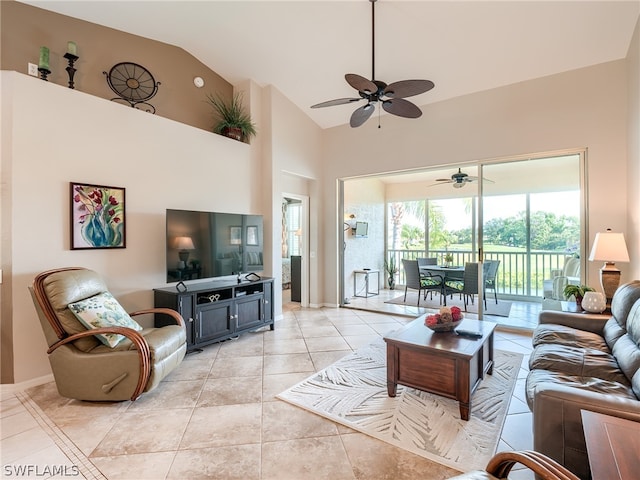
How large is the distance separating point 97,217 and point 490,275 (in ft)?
18.4

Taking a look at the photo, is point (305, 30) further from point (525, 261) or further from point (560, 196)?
point (525, 261)

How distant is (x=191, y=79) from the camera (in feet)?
15.2

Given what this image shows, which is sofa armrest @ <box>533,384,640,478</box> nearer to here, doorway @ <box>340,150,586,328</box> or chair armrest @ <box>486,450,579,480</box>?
chair armrest @ <box>486,450,579,480</box>

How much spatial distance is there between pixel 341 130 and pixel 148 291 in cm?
423

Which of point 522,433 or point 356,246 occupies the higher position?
point 356,246

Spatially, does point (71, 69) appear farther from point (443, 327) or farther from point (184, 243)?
point (443, 327)

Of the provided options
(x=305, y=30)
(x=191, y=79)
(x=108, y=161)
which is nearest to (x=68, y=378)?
(x=108, y=161)

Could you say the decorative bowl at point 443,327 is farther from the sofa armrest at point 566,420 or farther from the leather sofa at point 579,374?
the sofa armrest at point 566,420

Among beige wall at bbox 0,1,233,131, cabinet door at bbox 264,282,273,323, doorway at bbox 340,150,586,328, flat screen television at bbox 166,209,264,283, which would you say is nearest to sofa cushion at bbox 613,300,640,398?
doorway at bbox 340,150,586,328

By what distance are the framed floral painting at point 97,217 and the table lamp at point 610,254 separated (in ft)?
16.8

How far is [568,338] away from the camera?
2.62 meters

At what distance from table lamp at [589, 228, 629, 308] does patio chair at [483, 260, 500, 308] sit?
167 cm

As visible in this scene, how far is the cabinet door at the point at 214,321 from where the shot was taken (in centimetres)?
375

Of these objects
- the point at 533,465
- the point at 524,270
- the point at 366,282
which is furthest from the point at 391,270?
the point at 533,465
